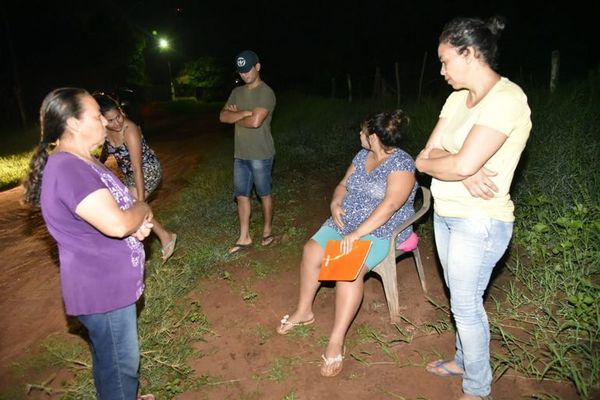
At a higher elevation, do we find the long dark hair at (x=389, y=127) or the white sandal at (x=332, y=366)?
the long dark hair at (x=389, y=127)

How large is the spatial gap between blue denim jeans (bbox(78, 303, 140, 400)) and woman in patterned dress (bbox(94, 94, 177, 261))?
1752mm

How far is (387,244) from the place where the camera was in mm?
3100

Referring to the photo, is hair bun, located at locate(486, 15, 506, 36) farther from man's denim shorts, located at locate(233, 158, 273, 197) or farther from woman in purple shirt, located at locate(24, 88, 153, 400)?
man's denim shorts, located at locate(233, 158, 273, 197)

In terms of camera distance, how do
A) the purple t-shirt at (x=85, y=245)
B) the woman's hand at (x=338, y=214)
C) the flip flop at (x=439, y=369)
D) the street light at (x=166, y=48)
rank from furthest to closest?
the street light at (x=166, y=48) → the woman's hand at (x=338, y=214) → the flip flop at (x=439, y=369) → the purple t-shirt at (x=85, y=245)

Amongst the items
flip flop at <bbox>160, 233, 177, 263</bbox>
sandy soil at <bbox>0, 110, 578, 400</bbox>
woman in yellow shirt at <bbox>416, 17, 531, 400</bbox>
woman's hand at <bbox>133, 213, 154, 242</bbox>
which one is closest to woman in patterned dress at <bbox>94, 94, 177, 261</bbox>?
flip flop at <bbox>160, 233, 177, 263</bbox>

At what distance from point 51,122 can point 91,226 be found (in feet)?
1.66

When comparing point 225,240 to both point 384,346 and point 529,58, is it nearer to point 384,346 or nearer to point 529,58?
point 384,346

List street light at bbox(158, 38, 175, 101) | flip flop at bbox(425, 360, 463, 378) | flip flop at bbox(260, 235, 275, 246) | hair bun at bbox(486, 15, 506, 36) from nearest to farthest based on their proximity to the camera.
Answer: hair bun at bbox(486, 15, 506, 36)
flip flop at bbox(425, 360, 463, 378)
flip flop at bbox(260, 235, 275, 246)
street light at bbox(158, 38, 175, 101)

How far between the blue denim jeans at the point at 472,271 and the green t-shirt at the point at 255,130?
7.61ft

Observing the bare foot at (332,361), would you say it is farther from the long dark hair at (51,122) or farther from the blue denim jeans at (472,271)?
the long dark hair at (51,122)

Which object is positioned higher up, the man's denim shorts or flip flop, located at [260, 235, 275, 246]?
the man's denim shorts

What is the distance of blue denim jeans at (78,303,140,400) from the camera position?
2.07m

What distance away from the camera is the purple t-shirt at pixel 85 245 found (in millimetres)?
1807

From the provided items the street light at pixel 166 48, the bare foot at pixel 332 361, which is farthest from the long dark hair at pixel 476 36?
the street light at pixel 166 48
